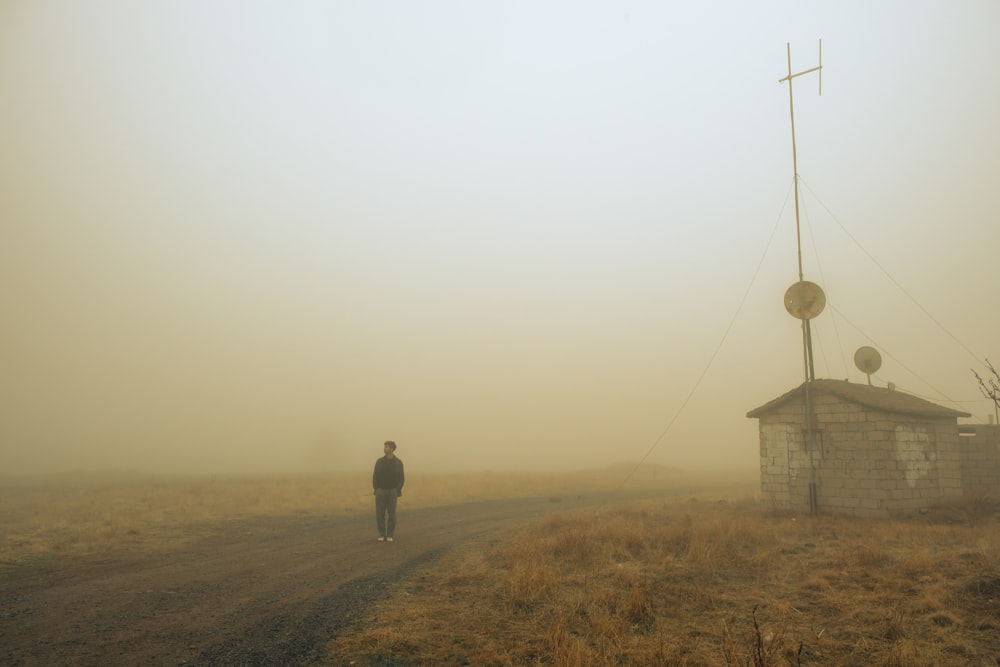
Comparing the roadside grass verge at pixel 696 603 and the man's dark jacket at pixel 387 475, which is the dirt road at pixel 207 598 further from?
the man's dark jacket at pixel 387 475

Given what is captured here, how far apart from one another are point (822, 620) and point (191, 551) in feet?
44.1

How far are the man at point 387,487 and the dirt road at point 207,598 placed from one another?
47 centimetres

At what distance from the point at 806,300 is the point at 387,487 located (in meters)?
16.9

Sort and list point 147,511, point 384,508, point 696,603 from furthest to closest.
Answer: point 147,511 → point 384,508 → point 696,603

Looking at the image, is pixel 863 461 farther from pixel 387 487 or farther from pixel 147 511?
pixel 147 511

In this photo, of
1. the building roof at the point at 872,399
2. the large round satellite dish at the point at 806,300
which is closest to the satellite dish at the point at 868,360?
the building roof at the point at 872,399

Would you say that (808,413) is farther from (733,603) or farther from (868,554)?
(733,603)

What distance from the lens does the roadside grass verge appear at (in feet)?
22.1

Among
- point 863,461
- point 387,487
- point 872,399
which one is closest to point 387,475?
point 387,487

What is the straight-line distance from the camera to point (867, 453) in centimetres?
1861

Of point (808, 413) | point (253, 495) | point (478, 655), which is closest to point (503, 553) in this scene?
point (478, 655)

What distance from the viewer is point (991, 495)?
67.3 feet

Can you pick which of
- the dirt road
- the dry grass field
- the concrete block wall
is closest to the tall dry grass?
the dry grass field

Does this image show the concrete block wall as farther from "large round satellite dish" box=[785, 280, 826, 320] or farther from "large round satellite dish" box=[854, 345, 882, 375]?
"large round satellite dish" box=[854, 345, 882, 375]
